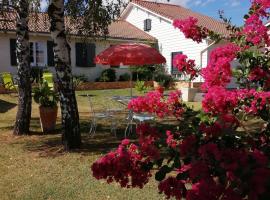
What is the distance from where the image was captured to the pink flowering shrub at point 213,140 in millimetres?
2240

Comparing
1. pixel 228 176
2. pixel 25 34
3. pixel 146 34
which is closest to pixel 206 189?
pixel 228 176

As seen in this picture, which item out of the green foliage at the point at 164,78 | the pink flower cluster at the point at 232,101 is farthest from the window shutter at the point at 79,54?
the pink flower cluster at the point at 232,101

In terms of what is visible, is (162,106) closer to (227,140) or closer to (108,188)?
(227,140)

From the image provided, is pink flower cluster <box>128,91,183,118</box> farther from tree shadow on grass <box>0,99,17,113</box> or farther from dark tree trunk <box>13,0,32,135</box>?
tree shadow on grass <box>0,99,17,113</box>

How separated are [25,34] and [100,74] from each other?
1568 cm

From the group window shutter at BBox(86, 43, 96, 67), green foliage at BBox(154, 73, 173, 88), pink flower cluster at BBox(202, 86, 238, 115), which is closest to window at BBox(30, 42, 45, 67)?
window shutter at BBox(86, 43, 96, 67)

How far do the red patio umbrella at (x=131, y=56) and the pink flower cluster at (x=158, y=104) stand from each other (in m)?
8.10

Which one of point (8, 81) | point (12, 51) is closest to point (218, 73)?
point (8, 81)

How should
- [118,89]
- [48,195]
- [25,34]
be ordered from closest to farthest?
[48,195], [25,34], [118,89]

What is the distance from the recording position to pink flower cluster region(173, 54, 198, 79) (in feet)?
12.4

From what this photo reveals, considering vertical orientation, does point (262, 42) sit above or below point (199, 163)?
above

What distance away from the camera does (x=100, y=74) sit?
82.0 ft

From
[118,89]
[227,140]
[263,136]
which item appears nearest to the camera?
[227,140]

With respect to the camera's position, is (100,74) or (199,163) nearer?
(199,163)
